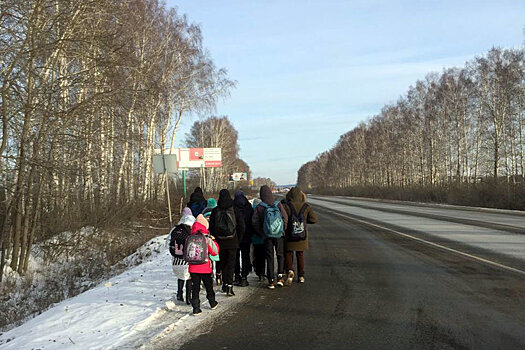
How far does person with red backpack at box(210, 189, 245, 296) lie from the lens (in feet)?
22.8

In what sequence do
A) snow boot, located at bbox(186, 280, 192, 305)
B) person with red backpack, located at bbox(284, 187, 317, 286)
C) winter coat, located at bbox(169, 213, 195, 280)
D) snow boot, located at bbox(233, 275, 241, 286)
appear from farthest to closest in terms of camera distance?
snow boot, located at bbox(233, 275, 241, 286)
person with red backpack, located at bbox(284, 187, 317, 286)
snow boot, located at bbox(186, 280, 192, 305)
winter coat, located at bbox(169, 213, 195, 280)

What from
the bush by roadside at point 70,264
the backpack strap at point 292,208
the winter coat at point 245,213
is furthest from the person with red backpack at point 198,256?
the bush by roadside at point 70,264

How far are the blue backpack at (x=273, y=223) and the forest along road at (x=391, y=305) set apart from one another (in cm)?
103

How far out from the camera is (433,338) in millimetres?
4609

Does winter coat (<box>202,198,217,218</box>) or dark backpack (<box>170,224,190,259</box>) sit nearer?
dark backpack (<box>170,224,190,259</box>)

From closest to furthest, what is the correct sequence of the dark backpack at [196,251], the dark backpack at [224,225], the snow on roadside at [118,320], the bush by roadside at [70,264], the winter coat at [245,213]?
the snow on roadside at [118,320]
the dark backpack at [196,251]
the dark backpack at [224,225]
the winter coat at [245,213]
the bush by roadside at [70,264]

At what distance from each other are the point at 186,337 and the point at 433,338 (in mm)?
2923

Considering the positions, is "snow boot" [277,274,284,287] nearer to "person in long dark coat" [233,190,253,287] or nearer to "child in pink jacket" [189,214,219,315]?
"person in long dark coat" [233,190,253,287]

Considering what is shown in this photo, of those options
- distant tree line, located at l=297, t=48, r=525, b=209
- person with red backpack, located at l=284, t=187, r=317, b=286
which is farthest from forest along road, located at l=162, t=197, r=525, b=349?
distant tree line, located at l=297, t=48, r=525, b=209

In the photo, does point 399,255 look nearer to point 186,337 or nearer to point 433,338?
point 433,338

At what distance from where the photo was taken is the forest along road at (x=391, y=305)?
4629 mm

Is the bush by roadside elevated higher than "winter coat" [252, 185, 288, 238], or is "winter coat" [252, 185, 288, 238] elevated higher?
"winter coat" [252, 185, 288, 238]

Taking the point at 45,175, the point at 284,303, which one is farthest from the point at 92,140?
the point at 284,303

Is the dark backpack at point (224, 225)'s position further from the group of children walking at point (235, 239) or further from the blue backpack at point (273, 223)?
the blue backpack at point (273, 223)
